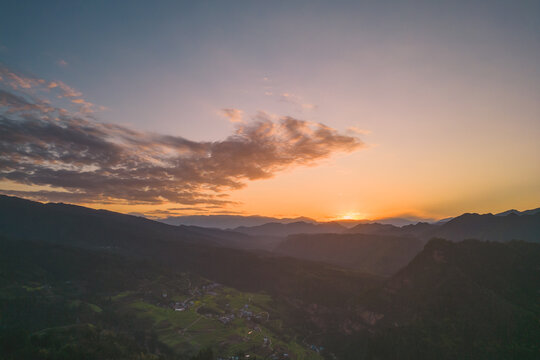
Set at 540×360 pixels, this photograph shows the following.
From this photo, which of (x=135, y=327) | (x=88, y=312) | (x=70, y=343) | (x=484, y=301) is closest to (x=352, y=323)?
(x=484, y=301)

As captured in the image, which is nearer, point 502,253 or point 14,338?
point 14,338

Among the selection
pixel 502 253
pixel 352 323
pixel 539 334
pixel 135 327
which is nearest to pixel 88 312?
pixel 135 327

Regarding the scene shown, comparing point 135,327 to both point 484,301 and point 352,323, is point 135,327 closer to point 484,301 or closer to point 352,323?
point 352,323

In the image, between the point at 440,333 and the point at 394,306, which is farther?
the point at 394,306

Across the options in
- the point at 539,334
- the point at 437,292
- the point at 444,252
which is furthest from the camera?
the point at 444,252

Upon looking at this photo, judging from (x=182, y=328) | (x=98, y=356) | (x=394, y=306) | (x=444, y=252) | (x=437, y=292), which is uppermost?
(x=444, y=252)

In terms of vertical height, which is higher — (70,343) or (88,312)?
(70,343)

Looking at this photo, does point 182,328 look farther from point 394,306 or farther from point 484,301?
point 484,301

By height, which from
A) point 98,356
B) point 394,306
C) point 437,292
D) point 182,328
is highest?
point 437,292

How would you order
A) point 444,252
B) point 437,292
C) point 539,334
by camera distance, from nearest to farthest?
1. point 539,334
2. point 437,292
3. point 444,252
